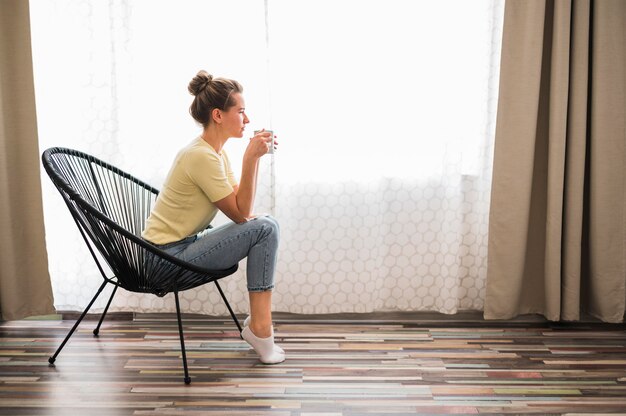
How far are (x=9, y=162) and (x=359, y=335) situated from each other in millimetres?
1770

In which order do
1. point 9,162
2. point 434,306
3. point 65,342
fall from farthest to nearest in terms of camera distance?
point 434,306 < point 9,162 < point 65,342

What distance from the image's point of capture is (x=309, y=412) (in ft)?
6.93

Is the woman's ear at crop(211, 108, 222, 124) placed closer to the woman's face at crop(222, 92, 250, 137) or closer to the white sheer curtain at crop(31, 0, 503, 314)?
the woman's face at crop(222, 92, 250, 137)

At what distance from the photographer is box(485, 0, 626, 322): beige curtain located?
2.77 m

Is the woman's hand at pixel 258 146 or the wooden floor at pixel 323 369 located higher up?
the woman's hand at pixel 258 146

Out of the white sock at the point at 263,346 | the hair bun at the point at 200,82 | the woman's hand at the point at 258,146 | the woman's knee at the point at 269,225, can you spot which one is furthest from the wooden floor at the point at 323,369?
the hair bun at the point at 200,82

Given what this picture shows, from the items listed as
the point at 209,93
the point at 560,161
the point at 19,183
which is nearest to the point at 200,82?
the point at 209,93

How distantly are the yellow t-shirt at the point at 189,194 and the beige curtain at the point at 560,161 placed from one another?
1.30 m

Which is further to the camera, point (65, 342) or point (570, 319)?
point (570, 319)

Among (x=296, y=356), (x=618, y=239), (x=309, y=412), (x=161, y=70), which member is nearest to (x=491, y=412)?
(x=309, y=412)

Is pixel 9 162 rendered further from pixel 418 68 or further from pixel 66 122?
pixel 418 68

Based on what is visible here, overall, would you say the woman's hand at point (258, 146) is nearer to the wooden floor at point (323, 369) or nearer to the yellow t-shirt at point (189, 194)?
the yellow t-shirt at point (189, 194)

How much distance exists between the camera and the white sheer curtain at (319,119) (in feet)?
9.39

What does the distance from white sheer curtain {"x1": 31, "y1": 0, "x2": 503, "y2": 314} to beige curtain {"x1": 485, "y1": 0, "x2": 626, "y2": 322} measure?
0.14 m
